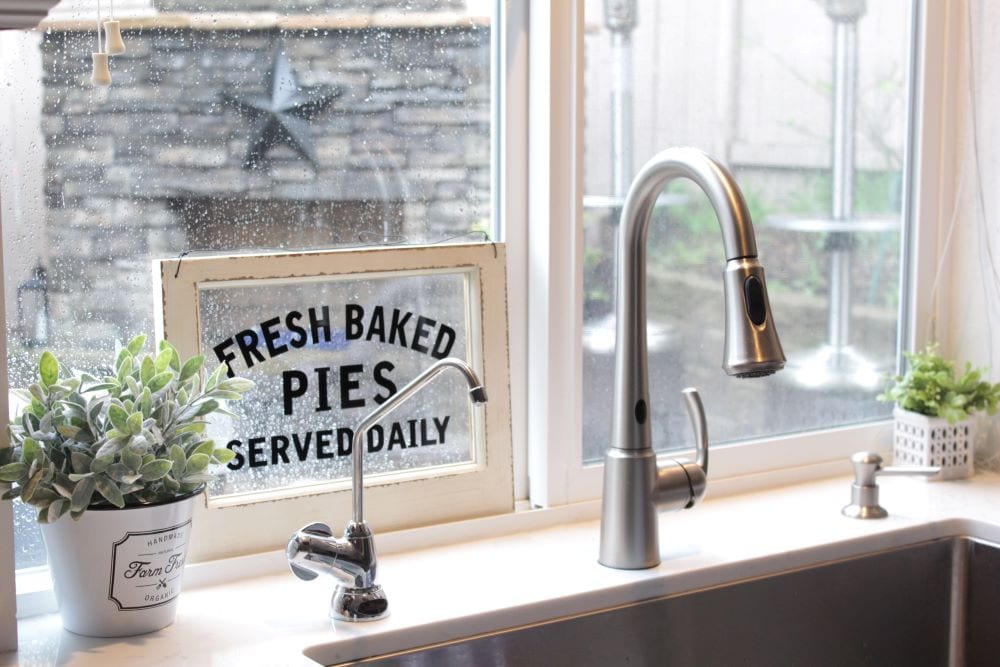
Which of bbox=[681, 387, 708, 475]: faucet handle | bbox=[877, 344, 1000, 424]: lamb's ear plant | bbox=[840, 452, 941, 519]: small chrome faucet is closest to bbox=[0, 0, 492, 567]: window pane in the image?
bbox=[681, 387, 708, 475]: faucet handle

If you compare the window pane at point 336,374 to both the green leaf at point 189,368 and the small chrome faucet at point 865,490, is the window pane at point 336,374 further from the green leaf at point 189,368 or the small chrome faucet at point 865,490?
the small chrome faucet at point 865,490

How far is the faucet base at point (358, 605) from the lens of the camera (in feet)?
4.00

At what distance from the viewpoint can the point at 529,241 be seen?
60.1 inches

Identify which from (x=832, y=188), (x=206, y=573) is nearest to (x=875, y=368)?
(x=832, y=188)

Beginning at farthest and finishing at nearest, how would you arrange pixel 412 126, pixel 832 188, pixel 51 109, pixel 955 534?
pixel 832 188 → pixel 955 534 → pixel 412 126 → pixel 51 109

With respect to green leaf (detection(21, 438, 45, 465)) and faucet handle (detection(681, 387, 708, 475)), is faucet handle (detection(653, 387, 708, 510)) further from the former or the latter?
green leaf (detection(21, 438, 45, 465))

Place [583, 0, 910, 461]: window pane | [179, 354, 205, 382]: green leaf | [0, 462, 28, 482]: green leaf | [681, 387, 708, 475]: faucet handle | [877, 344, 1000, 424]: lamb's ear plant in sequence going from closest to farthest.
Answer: [0, 462, 28, 482]: green leaf → [179, 354, 205, 382]: green leaf → [681, 387, 708, 475]: faucet handle → [583, 0, 910, 461]: window pane → [877, 344, 1000, 424]: lamb's ear plant

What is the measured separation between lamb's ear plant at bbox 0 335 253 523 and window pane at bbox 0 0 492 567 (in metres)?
0.12

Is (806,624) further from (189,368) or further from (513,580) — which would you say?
(189,368)

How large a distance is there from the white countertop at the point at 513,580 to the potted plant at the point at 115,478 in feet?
0.14

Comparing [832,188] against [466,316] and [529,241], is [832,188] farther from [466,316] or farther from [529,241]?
[466,316]

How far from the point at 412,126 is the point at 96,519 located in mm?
583

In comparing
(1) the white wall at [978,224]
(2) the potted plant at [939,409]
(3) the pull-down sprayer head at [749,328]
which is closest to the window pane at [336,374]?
(3) the pull-down sprayer head at [749,328]

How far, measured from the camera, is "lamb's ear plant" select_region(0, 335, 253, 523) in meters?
1.10
